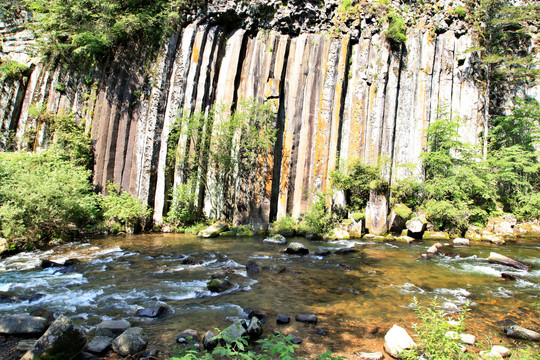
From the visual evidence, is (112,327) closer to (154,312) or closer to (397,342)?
(154,312)

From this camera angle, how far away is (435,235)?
624 inches

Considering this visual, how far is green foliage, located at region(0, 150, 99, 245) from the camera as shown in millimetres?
11453

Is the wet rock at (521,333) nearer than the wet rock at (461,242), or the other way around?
the wet rock at (521,333)

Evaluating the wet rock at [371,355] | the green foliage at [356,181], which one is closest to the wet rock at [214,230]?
the green foliage at [356,181]

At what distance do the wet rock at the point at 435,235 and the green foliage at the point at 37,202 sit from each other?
1696 centimetres

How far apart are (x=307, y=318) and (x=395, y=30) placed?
60.4 feet

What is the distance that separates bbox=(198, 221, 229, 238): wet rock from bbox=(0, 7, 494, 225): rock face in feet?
4.24

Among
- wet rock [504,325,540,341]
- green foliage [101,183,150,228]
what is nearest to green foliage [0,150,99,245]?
green foliage [101,183,150,228]

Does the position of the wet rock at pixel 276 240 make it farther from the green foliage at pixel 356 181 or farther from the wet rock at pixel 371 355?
the wet rock at pixel 371 355

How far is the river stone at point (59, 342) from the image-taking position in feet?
12.6

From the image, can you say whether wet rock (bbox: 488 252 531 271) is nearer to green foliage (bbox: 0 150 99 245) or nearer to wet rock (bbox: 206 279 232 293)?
wet rock (bbox: 206 279 232 293)

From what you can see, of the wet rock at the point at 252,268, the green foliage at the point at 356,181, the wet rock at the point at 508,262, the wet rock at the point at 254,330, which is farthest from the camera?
the green foliage at the point at 356,181

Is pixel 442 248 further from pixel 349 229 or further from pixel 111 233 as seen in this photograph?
pixel 111 233

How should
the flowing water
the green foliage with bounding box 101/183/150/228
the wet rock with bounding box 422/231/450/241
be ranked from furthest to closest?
the green foliage with bounding box 101/183/150/228
the wet rock with bounding box 422/231/450/241
the flowing water
